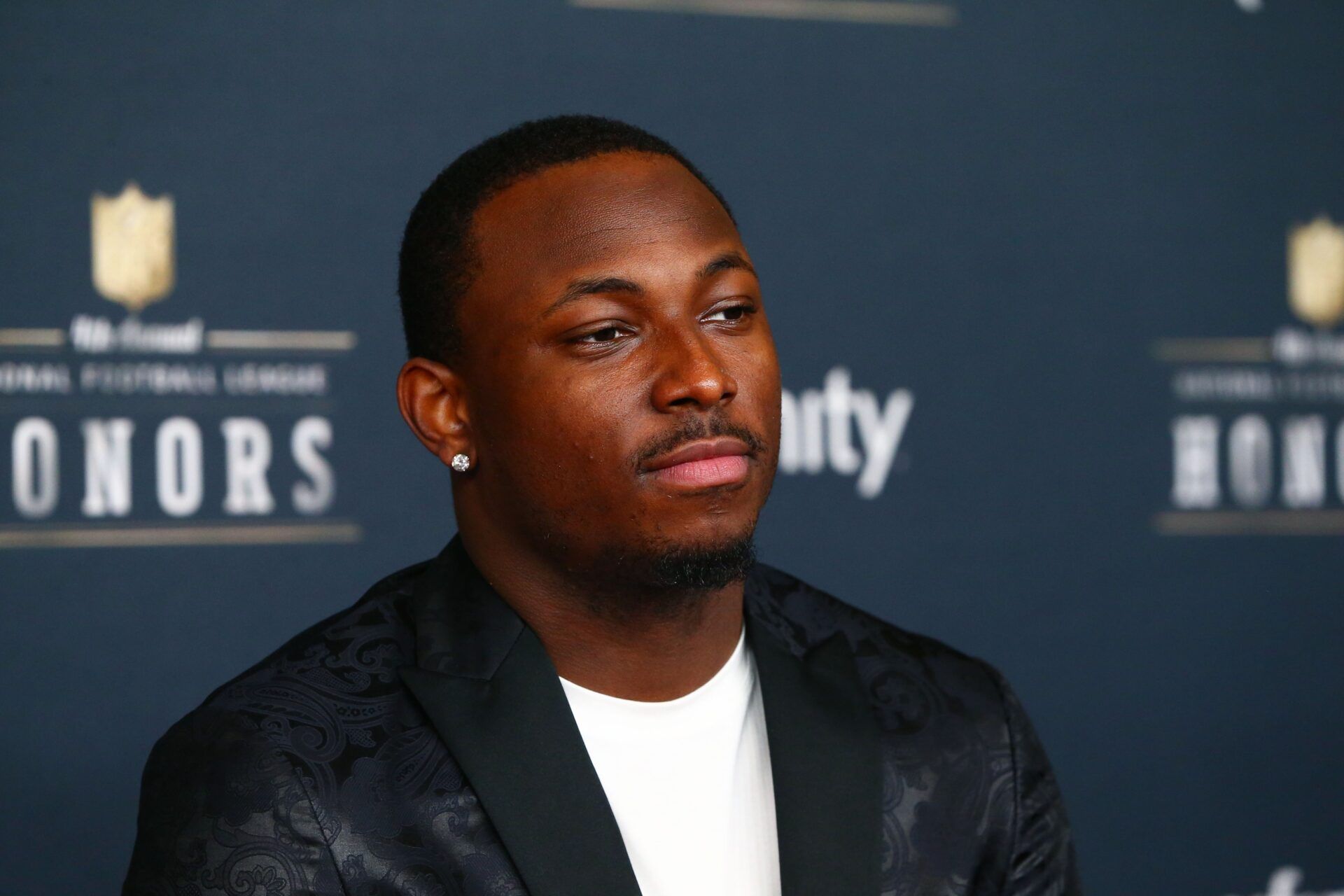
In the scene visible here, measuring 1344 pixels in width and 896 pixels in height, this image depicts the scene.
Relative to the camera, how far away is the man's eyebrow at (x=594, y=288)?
1.24 meters

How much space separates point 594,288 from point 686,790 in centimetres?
45

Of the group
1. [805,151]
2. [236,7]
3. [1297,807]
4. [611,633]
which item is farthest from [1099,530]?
[236,7]

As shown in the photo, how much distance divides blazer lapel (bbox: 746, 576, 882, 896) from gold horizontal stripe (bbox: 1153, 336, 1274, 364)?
4.53ft

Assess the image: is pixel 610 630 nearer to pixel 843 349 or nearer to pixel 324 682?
pixel 324 682

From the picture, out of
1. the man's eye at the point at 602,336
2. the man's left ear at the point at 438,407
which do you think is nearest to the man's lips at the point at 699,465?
the man's eye at the point at 602,336

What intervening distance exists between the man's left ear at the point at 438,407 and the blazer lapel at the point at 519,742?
0.45 ft

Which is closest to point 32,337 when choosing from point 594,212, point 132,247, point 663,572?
point 132,247

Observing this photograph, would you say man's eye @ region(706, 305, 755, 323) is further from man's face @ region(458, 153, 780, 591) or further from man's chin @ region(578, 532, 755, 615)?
man's chin @ region(578, 532, 755, 615)

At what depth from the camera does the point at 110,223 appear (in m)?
2.08

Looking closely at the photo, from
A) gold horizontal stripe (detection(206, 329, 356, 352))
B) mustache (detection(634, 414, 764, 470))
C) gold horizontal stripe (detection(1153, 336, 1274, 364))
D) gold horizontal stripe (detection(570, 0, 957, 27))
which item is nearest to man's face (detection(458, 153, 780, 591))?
mustache (detection(634, 414, 764, 470))

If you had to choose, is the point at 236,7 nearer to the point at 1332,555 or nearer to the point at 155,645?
the point at 155,645

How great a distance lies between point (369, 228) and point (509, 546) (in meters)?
1.04

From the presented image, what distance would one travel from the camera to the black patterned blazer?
116 cm

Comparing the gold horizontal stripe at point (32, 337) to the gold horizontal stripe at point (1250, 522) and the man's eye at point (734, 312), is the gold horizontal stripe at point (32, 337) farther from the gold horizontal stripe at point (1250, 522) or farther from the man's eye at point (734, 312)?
the gold horizontal stripe at point (1250, 522)
